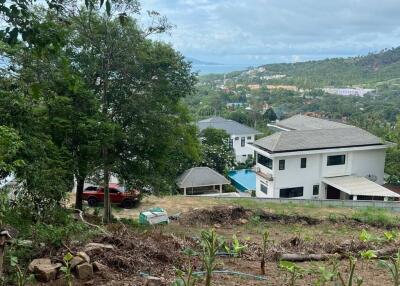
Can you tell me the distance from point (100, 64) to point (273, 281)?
982cm

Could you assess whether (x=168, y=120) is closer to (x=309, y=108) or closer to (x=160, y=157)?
(x=160, y=157)

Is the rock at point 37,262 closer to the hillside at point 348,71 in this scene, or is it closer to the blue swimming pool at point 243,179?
the blue swimming pool at point 243,179

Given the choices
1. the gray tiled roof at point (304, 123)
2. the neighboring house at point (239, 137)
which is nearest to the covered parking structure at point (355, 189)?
the gray tiled roof at point (304, 123)

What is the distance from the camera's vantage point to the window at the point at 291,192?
2678cm

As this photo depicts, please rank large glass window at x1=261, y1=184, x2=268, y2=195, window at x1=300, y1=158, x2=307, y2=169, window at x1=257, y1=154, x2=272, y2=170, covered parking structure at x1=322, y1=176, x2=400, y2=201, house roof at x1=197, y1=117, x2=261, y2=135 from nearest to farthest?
covered parking structure at x1=322, y1=176, x2=400, y2=201 < window at x1=257, y1=154, x2=272, y2=170 < window at x1=300, y1=158, x2=307, y2=169 < large glass window at x1=261, y1=184, x2=268, y2=195 < house roof at x1=197, y1=117, x2=261, y2=135

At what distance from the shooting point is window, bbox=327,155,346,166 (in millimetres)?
27234

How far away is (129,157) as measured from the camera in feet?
48.8

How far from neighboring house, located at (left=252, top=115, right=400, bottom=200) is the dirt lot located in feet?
36.1

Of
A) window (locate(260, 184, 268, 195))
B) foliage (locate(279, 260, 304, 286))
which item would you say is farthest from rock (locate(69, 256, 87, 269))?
window (locate(260, 184, 268, 195))

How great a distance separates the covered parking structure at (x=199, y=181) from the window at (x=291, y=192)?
166 inches

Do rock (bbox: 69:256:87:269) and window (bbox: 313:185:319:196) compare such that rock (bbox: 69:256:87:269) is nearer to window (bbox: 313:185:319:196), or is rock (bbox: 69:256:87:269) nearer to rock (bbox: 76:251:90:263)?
rock (bbox: 76:251:90:263)

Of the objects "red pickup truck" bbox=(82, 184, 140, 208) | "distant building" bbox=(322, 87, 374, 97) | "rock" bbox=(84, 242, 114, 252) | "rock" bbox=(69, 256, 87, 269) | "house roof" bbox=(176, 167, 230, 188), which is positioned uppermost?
"distant building" bbox=(322, 87, 374, 97)

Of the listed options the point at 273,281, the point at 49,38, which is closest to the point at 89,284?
the point at 273,281

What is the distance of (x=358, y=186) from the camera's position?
2536 cm
